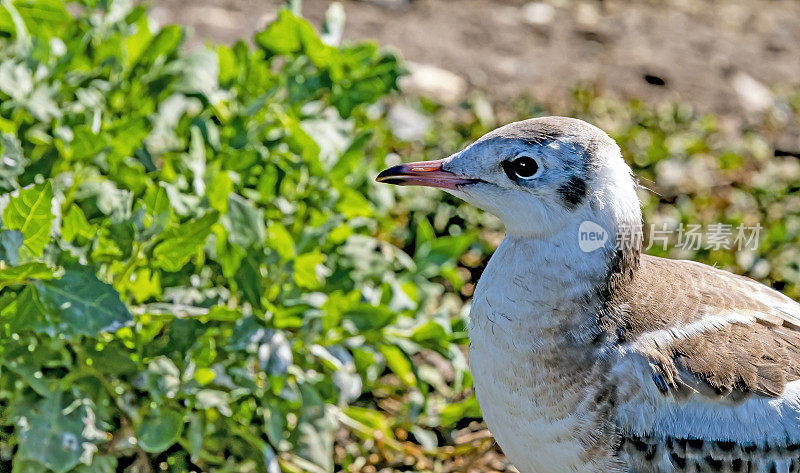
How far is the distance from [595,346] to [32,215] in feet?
4.96

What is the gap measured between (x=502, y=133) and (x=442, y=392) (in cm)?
129

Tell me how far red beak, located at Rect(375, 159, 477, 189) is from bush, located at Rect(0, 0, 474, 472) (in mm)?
473

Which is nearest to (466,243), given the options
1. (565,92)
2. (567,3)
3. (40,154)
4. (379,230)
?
(379,230)

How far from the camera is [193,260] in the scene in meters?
3.42

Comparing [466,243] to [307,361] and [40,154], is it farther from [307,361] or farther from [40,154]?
[40,154]

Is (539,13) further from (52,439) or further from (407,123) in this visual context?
(52,439)

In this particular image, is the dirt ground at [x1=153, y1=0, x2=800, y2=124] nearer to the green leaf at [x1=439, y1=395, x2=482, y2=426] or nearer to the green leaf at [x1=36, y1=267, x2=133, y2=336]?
the green leaf at [x1=439, y1=395, x2=482, y2=426]

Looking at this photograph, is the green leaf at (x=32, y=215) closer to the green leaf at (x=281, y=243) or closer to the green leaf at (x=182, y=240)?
the green leaf at (x=182, y=240)

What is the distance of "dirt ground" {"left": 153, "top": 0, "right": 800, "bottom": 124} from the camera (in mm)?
6145

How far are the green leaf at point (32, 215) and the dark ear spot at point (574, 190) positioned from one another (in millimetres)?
1333

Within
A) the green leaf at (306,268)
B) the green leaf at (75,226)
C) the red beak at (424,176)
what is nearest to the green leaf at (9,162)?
the green leaf at (75,226)

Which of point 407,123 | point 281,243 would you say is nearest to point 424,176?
point 281,243

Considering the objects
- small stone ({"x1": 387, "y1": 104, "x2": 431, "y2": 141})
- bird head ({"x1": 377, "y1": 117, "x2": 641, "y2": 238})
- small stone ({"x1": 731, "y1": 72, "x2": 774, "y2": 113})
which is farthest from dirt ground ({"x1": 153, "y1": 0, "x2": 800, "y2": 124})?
bird head ({"x1": 377, "y1": 117, "x2": 641, "y2": 238})

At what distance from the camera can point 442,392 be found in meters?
3.88
